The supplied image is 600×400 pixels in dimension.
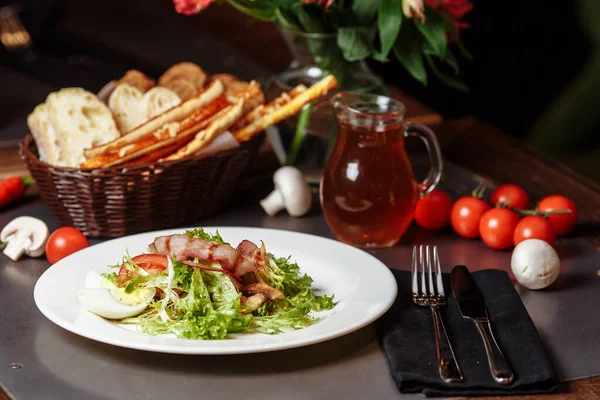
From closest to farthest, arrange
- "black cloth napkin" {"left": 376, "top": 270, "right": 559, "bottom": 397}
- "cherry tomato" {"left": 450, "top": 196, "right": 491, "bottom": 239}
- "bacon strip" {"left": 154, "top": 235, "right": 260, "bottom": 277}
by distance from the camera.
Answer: "black cloth napkin" {"left": 376, "top": 270, "right": 559, "bottom": 397} → "bacon strip" {"left": 154, "top": 235, "right": 260, "bottom": 277} → "cherry tomato" {"left": 450, "top": 196, "right": 491, "bottom": 239}

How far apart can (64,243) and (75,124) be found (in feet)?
1.15

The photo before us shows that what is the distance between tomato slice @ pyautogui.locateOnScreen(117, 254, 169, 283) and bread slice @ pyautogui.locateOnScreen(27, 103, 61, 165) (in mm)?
570

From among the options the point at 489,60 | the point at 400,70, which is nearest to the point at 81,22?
the point at 400,70

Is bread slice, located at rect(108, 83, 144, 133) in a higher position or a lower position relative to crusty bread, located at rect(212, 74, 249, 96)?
higher

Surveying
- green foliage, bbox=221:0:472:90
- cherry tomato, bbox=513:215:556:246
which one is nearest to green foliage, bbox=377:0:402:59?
green foliage, bbox=221:0:472:90

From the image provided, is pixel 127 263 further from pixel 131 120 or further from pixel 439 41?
pixel 439 41

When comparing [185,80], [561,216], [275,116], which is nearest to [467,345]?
[561,216]

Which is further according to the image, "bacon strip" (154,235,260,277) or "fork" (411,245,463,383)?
"bacon strip" (154,235,260,277)

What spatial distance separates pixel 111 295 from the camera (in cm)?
131

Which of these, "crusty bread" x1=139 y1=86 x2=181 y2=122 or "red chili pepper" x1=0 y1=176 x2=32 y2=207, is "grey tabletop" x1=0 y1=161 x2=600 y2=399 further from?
"crusty bread" x1=139 y1=86 x2=181 y2=122

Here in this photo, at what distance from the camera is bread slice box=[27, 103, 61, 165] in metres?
1.81

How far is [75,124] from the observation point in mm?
1838

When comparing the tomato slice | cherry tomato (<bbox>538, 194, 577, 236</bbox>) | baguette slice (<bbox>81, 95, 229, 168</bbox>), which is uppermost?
the tomato slice

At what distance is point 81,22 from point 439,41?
246 centimetres
